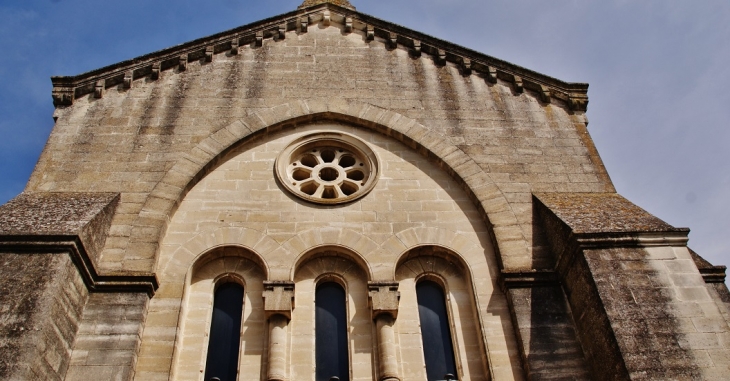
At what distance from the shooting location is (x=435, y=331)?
10062 mm

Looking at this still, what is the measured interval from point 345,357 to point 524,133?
5.67 m

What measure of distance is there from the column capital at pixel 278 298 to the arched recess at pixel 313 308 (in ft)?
0.90

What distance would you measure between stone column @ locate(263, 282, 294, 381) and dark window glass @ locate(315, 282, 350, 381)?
50 centimetres

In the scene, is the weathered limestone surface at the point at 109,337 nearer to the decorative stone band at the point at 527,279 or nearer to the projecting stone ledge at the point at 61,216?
the projecting stone ledge at the point at 61,216

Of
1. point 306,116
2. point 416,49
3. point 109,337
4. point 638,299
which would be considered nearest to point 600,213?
point 638,299

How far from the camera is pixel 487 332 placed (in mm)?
9711

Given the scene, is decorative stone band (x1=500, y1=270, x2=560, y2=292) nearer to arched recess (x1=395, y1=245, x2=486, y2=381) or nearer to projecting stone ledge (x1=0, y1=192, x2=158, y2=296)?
arched recess (x1=395, y1=245, x2=486, y2=381)

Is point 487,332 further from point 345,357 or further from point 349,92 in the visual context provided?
point 349,92

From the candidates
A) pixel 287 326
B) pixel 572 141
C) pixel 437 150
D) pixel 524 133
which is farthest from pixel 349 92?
pixel 287 326

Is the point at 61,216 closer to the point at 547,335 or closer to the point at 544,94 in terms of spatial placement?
the point at 547,335

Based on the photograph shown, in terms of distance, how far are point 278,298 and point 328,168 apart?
3264 mm

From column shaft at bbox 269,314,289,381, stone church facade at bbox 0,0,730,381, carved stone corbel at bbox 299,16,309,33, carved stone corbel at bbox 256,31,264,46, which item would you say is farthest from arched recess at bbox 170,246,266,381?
carved stone corbel at bbox 299,16,309,33

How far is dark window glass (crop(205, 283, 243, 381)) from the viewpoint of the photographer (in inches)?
370

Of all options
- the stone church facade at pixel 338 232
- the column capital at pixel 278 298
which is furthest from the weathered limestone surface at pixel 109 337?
the column capital at pixel 278 298
